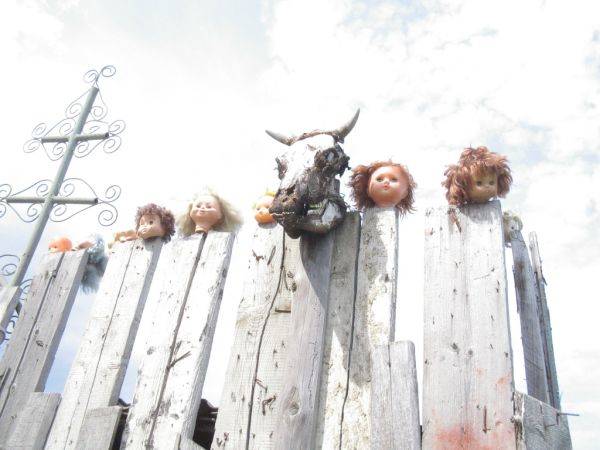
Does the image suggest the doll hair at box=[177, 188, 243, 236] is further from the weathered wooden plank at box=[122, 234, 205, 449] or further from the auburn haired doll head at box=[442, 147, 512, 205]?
the auburn haired doll head at box=[442, 147, 512, 205]

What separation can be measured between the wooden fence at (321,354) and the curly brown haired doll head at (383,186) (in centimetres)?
18

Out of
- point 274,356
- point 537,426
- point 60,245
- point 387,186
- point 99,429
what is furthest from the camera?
point 60,245

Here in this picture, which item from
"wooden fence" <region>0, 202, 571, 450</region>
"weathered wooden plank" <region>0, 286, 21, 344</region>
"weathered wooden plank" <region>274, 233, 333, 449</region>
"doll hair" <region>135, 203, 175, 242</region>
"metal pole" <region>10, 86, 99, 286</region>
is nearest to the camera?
"wooden fence" <region>0, 202, 571, 450</region>

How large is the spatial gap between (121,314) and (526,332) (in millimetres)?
2330

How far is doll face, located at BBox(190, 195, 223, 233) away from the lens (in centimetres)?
360

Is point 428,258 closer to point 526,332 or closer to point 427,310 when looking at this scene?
point 427,310

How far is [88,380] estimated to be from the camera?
3.19m

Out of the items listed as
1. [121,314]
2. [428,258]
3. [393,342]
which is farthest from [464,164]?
[121,314]

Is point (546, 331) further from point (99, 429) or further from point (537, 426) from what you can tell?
point (99, 429)

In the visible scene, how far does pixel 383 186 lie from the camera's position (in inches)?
122

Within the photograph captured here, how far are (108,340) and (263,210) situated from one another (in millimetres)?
1227

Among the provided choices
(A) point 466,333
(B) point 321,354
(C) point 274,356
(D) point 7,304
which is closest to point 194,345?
(C) point 274,356

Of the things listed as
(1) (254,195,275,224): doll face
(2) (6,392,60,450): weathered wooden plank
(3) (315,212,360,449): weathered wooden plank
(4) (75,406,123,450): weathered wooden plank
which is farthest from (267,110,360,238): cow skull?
(2) (6,392,60,450): weathered wooden plank

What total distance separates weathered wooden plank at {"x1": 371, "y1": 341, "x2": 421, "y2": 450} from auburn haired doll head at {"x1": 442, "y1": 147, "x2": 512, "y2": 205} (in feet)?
2.91
